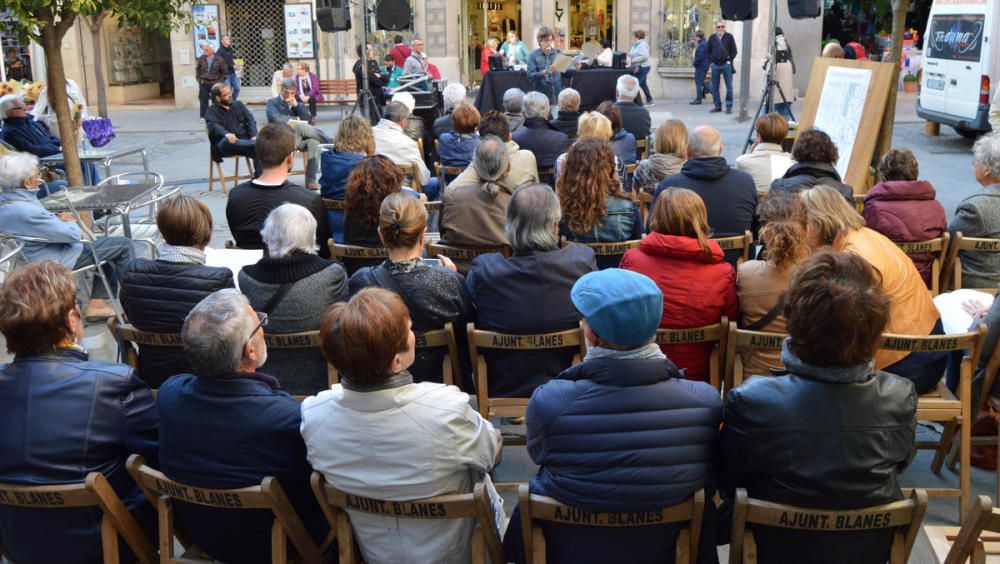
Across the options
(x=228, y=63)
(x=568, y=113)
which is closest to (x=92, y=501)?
(x=568, y=113)

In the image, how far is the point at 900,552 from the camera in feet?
8.34

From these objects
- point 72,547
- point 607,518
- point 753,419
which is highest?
point 753,419

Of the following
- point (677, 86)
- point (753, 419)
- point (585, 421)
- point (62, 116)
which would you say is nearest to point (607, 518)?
point (585, 421)

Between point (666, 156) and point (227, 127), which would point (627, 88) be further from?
point (227, 127)

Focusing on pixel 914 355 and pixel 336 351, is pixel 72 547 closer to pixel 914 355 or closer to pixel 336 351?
pixel 336 351

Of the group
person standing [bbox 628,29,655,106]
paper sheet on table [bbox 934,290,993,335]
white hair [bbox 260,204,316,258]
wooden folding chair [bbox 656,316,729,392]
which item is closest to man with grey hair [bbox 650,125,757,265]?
paper sheet on table [bbox 934,290,993,335]

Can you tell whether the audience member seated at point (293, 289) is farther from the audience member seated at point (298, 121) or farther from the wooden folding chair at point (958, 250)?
the audience member seated at point (298, 121)

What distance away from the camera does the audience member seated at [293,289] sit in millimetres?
3748

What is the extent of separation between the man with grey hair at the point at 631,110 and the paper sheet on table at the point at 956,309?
564cm

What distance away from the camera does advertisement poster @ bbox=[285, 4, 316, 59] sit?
2169 cm

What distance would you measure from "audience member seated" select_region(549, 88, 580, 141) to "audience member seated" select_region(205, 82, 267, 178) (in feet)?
10.7

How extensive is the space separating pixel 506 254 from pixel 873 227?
6.27 feet

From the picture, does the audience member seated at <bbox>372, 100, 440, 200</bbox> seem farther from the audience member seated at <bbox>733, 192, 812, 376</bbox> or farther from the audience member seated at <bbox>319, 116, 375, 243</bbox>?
the audience member seated at <bbox>733, 192, 812, 376</bbox>

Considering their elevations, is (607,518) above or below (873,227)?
below
